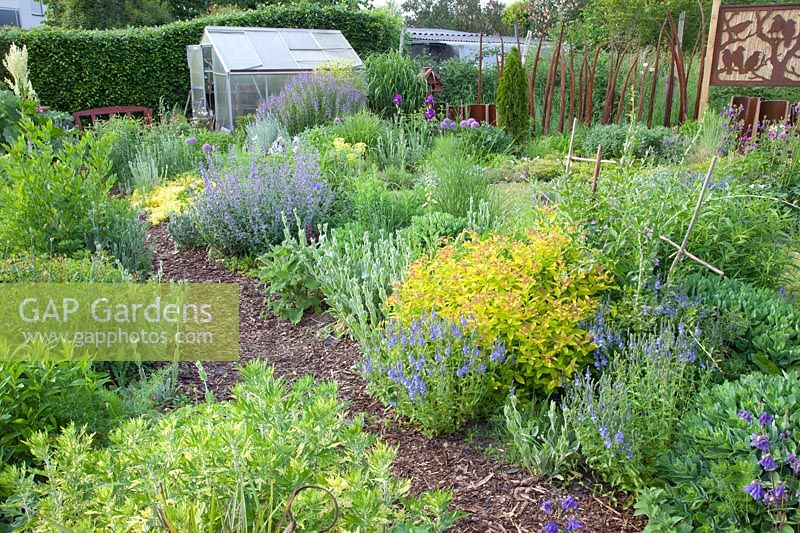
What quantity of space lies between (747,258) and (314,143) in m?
5.26

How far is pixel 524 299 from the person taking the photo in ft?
10.1

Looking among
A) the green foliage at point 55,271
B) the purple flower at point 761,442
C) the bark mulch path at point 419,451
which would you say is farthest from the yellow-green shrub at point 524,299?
the green foliage at point 55,271

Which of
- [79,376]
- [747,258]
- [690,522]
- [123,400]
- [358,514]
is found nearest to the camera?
[358,514]

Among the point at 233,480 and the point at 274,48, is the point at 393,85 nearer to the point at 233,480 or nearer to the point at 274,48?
the point at 274,48

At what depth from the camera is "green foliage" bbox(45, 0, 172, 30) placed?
23.3m

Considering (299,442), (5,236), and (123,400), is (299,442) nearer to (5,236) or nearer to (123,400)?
(123,400)

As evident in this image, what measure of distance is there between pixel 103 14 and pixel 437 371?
988 inches

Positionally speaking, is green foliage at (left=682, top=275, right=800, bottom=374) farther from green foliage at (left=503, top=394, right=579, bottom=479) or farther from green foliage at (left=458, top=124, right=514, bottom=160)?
green foliage at (left=458, top=124, right=514, bottom=160)

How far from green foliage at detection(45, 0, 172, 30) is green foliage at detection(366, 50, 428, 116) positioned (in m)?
14.7

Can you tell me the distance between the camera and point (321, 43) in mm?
14492

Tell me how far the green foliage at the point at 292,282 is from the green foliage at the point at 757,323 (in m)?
2.25

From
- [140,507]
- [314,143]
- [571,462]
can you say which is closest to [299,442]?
[140,507]

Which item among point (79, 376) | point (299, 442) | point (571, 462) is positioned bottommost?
point (571, 462)

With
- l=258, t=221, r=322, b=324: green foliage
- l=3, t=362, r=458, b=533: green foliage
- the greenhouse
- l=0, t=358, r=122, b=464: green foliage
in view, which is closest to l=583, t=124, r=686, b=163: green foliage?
the greenhouse
